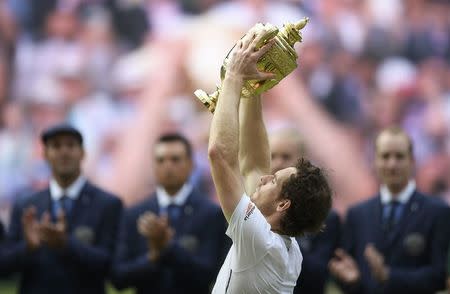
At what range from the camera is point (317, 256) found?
8242mm

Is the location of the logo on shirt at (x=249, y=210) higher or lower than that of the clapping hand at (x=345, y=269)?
higher

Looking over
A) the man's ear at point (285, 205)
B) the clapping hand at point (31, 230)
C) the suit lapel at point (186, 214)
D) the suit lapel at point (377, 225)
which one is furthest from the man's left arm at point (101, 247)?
the man's ear at point (285, 205)

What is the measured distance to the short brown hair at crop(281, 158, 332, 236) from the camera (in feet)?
17.8

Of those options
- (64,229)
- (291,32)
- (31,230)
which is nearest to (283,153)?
(64,229)

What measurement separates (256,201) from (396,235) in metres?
2.98

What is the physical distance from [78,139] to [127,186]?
603 centimetres

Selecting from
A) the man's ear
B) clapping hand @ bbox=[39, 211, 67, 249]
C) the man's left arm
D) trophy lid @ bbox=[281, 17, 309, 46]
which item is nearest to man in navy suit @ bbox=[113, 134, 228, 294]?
the man's left arm

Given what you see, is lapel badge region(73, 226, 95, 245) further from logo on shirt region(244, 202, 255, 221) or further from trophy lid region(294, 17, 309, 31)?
trophy lid region(294, 17, 309, 31)

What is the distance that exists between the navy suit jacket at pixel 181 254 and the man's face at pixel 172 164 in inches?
6.9

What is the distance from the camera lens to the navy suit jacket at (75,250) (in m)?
8.05

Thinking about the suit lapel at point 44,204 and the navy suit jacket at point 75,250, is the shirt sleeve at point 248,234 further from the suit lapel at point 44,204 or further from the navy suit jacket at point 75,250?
the suit lapel at point 44,204

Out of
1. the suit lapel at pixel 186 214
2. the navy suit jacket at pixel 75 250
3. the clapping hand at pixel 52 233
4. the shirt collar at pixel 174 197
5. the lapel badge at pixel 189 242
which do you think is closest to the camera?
the clapping hand at pixel 52 233

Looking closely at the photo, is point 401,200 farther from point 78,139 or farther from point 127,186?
point 127,186

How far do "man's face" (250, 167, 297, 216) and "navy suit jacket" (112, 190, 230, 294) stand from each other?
2672mm
